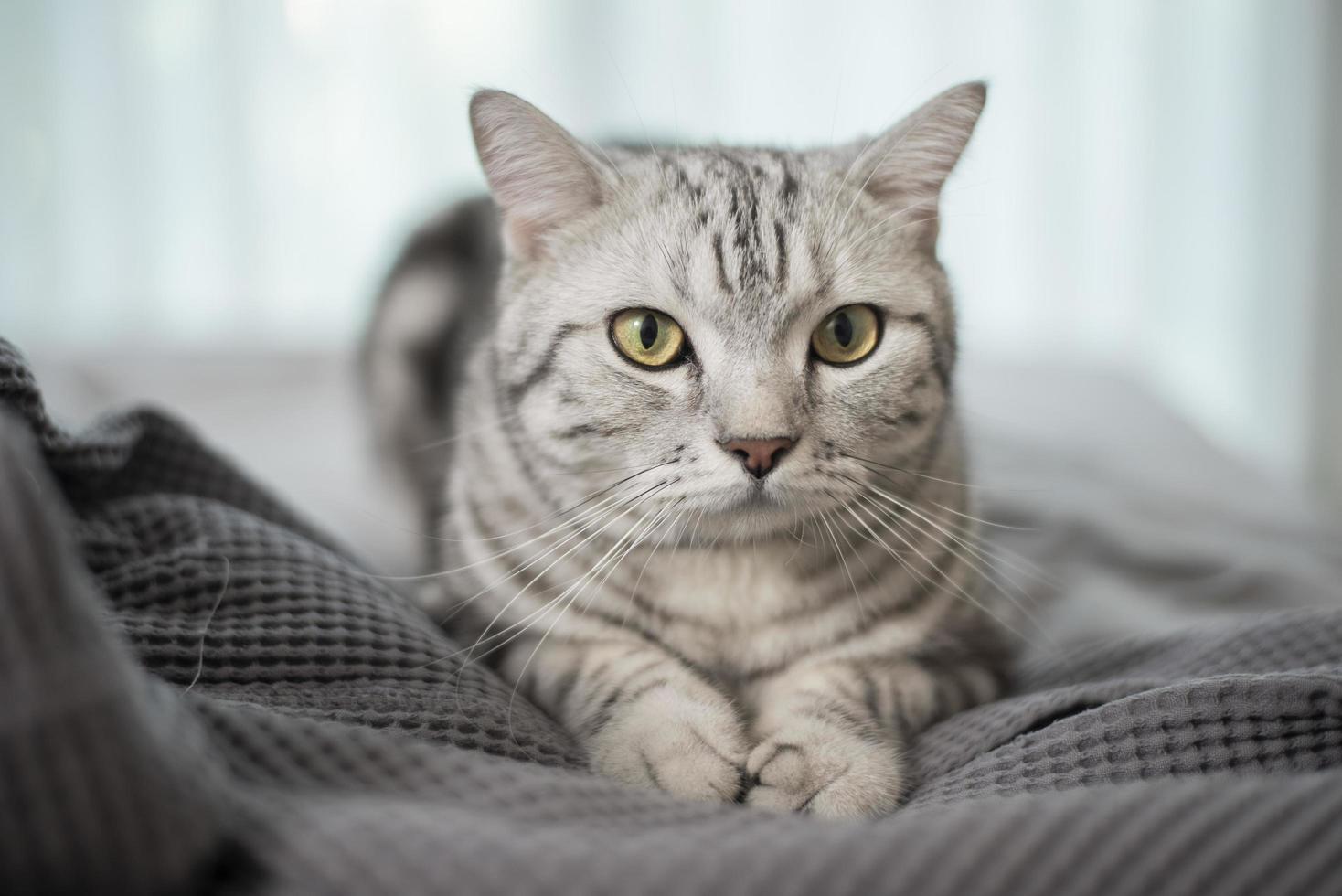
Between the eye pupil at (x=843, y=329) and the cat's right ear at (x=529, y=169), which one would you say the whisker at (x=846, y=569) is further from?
the cat's right ear at (x=529, y=169)

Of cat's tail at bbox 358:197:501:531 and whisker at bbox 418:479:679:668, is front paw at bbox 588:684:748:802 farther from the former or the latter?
cat's tail at bbox 358:197:501:531

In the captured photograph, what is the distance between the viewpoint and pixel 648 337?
0.91 m

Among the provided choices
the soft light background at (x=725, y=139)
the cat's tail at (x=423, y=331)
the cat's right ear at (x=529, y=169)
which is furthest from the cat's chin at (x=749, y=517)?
the soft light background at (x=725, y=139)

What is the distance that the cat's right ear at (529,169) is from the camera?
94 cm

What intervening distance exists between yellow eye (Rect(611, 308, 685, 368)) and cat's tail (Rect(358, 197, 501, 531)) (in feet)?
2.25

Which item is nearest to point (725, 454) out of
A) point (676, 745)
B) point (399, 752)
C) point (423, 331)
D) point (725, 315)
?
point (725, 315)

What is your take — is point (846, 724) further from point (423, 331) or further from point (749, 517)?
point (423, 331)

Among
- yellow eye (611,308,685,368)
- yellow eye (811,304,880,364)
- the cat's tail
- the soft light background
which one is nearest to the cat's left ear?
yellow eye (811,304,880,364)

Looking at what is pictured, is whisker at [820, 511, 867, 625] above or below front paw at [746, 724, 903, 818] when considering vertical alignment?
above

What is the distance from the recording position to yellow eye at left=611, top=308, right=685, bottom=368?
90 centimetres

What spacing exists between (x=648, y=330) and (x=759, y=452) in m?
0.18

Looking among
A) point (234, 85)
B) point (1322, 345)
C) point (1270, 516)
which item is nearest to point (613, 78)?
point (234, 85)

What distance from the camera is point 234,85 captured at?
→ 252 cm

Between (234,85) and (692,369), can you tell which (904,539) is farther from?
(234,85)
